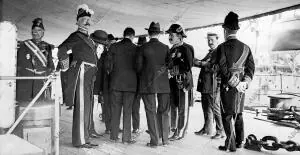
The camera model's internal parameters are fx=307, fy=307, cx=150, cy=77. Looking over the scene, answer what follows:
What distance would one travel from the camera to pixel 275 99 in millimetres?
6828

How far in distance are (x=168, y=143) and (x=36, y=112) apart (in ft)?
6.49

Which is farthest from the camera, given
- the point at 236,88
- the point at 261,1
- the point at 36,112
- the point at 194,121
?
the point at 194,121

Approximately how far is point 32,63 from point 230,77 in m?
2.66

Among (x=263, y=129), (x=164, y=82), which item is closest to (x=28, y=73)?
(x=164, y=82)

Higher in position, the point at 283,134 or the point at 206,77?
the point at 206,77

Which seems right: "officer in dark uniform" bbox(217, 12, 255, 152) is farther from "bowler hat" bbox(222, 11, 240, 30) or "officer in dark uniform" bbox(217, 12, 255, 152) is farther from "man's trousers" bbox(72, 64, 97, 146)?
"man's trousers" bbox(72, 64, 97, 146)

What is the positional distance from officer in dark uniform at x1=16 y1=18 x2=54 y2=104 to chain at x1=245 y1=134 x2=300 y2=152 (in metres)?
2.78

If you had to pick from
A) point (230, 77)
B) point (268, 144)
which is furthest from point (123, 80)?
point (268, 144)

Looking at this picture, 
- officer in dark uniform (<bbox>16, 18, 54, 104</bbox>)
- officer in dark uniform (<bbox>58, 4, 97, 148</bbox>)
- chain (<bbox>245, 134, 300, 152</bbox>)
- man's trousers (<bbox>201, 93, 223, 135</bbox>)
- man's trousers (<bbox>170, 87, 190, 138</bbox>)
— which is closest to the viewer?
chain (<bbox>245, 134, 300, 152</bbox>)

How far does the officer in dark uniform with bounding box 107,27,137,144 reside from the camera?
4.42 meters

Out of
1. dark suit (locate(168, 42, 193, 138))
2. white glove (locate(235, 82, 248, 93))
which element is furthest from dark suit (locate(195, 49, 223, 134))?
white glove (locate(235, 82, 248, 93))

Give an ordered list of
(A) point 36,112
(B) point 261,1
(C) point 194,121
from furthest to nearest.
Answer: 1. (C) point 194,121
2. (B) point 261,1
3. (A) point 36,112

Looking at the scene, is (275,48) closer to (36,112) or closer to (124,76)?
(124,76)

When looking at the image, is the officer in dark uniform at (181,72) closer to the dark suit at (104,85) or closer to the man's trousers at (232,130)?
the man's trousers at (232,130)
